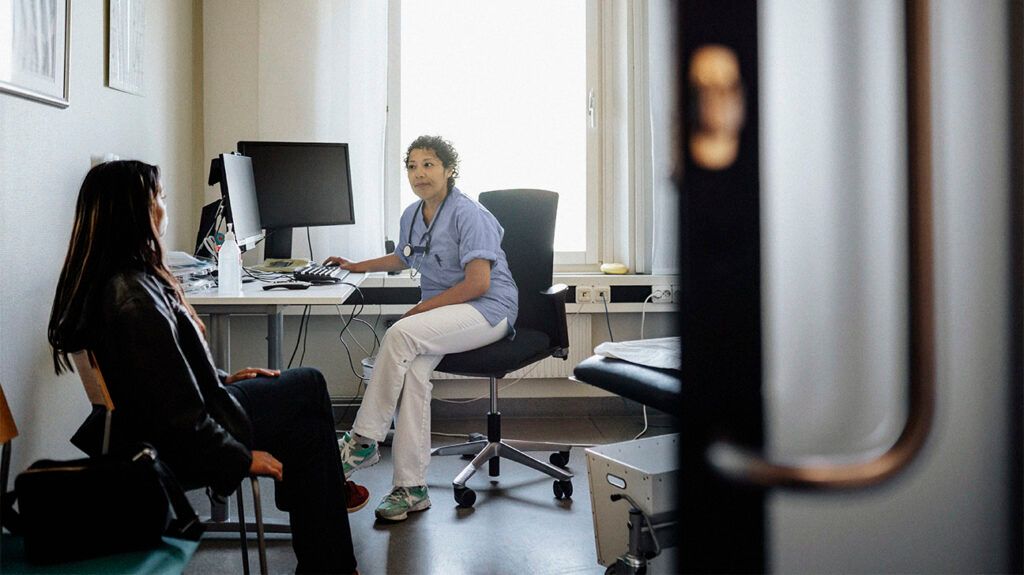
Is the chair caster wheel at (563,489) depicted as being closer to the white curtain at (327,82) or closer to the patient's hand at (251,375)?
the patient's hand at (251,375)

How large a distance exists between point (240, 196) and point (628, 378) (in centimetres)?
150

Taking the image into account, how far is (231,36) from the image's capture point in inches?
145

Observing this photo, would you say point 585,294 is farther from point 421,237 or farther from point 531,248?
point 421,237

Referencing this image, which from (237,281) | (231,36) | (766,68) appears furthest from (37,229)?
(766,68)

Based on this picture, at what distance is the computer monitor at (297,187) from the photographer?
3.18 m

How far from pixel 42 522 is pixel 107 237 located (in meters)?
0.57

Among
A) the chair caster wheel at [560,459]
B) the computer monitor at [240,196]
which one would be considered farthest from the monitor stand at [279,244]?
the chair caster wheel at [560,459]

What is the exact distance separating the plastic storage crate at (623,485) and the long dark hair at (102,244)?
103cm

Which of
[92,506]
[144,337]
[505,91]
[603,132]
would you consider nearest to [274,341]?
[144,337]

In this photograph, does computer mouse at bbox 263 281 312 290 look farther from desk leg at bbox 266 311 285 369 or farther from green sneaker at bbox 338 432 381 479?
green sneaker at bbox 338 432 381 479

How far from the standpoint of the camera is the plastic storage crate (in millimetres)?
1807

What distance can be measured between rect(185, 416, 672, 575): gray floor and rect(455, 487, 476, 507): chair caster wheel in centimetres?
2

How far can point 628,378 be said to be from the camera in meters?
2.04

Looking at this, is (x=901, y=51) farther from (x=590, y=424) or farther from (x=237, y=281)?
(x=590, y=424)
